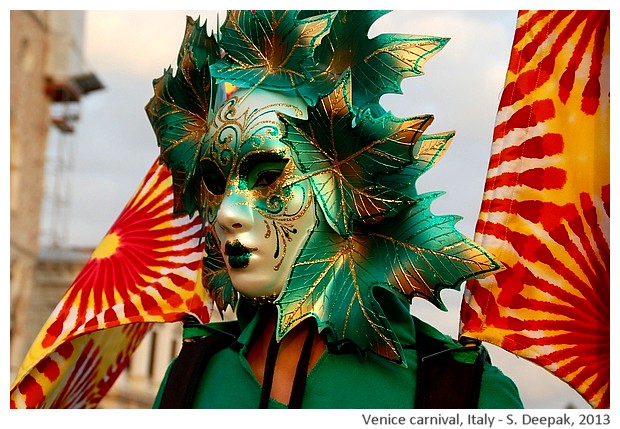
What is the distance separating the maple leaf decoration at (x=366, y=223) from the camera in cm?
242

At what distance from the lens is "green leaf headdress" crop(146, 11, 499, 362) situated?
2424mm

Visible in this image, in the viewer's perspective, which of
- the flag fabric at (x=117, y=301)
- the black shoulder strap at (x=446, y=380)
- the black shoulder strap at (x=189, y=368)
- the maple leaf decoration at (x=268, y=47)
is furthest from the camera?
the flag fabric at (x=117, y=301)

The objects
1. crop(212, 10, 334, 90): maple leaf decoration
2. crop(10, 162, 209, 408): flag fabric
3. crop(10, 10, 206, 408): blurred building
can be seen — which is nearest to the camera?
crop(212, 10, 334, 90): maple leaf decoration

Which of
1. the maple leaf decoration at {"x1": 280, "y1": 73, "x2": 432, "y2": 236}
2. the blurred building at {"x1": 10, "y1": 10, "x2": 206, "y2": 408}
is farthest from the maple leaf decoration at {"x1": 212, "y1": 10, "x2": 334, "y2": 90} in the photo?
the blurred building at {"x1": 10, "y1": 10, "x2": 206, "y2": 408}

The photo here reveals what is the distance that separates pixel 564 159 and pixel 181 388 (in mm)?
1081

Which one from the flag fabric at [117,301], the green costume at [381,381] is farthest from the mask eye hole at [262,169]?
the flag fabric at [117,301]

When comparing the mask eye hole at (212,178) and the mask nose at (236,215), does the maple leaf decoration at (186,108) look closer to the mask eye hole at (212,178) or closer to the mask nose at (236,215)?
the mask eye hole at (212,178)

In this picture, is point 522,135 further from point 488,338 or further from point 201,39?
point 201,39

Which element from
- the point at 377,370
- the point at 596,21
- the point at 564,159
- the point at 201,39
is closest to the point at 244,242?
the point at 377,370

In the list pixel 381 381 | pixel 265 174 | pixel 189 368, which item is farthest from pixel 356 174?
pixel 189 368

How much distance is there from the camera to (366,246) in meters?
2.49

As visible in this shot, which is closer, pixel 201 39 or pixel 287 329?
pixel 287 329

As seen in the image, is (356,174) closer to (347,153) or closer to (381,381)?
(347,153)

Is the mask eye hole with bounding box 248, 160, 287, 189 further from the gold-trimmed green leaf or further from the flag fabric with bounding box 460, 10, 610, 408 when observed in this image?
the flag fabric with bounding box 460, 10, 610, 408
